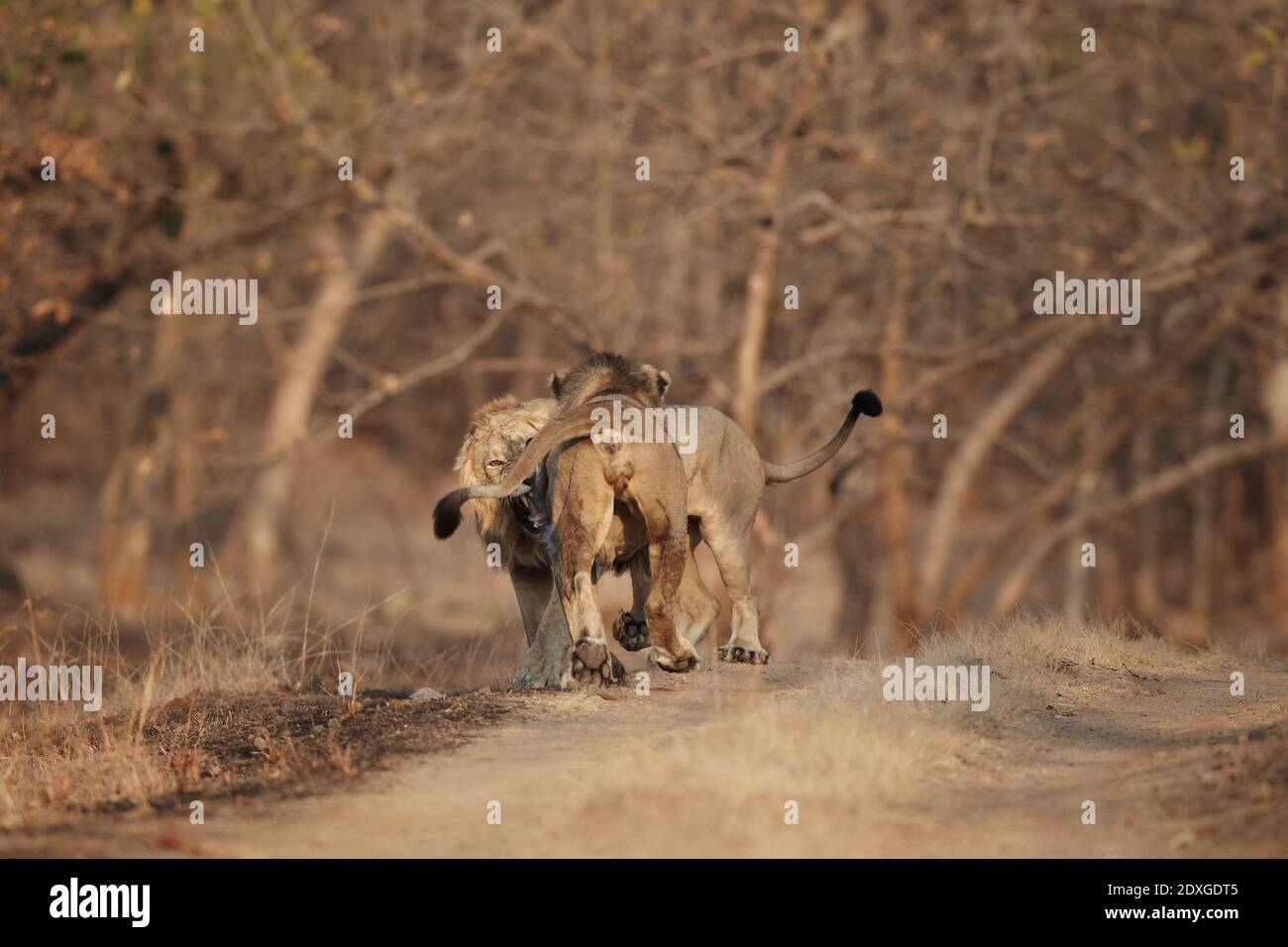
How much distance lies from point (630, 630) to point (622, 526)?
47 centimetres

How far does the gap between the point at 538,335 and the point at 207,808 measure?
19734mm

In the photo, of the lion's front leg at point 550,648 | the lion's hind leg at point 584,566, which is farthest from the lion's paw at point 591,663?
the lion's front leg at point 550,648

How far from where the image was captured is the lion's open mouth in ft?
24.7

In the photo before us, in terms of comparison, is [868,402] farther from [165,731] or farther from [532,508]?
[165,731]

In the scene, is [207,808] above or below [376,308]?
below

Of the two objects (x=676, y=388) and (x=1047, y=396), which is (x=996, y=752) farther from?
(x=1047, y=396)

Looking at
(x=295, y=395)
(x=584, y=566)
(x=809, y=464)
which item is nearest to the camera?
(x=584, y=566)

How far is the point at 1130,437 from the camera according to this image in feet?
71.7

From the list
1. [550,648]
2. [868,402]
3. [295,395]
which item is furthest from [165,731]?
[295,395]

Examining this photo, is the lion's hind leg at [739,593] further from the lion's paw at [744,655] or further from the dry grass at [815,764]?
the dry grass at [815,764]

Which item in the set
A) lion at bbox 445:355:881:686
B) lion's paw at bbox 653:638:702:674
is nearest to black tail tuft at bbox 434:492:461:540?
lion at bbox 445:355:881:686

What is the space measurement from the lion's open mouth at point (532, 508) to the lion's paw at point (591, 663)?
2.35 feet

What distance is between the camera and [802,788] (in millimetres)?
5508

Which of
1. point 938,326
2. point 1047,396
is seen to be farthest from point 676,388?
point 1047,396
